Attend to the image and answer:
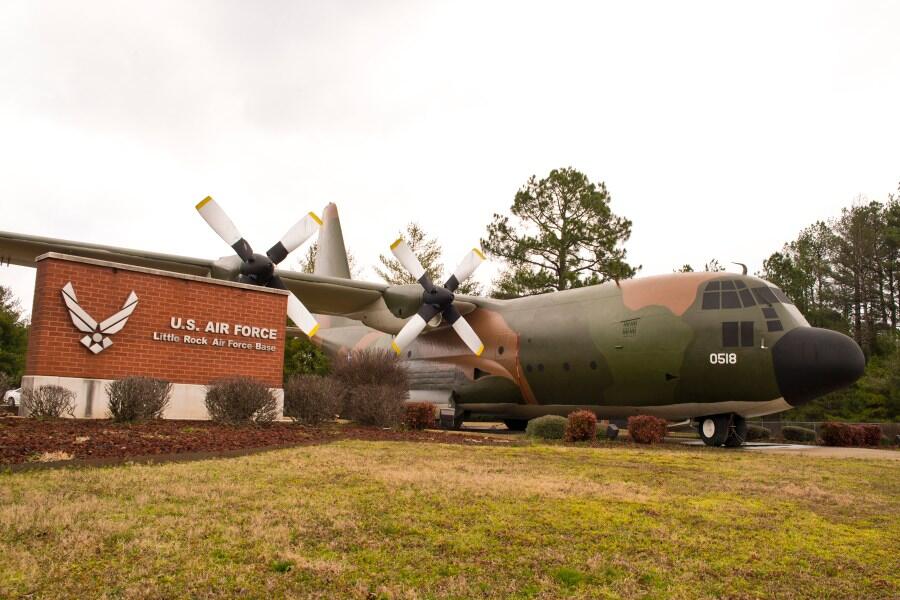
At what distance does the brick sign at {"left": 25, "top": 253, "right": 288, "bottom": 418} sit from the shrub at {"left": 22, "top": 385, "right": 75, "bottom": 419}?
62 cm

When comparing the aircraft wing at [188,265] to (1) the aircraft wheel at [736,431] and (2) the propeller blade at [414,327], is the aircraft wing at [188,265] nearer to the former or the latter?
(2) the propeller blade at [414,327]

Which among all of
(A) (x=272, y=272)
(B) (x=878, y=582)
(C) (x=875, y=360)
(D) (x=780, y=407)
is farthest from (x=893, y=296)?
(B) (x=878, y=582)

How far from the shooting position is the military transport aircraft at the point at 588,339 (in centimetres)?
1469

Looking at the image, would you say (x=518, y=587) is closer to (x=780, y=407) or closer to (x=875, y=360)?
(x=780, y=407)

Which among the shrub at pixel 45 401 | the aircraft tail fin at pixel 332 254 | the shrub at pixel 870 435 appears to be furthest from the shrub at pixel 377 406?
the aircraft tail fin at pixel 332 254

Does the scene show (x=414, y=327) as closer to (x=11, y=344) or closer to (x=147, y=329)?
(x=147, y=329)

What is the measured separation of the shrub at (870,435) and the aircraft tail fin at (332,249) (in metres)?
19.5

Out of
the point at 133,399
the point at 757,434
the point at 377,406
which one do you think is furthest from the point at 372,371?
the point at 757,434

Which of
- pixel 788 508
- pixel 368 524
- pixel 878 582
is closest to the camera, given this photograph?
pixel 878 582

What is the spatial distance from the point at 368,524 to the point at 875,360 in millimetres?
39858

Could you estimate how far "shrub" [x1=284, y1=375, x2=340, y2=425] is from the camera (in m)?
14.2

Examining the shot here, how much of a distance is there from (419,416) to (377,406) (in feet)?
5.07

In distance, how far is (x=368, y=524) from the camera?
4996 mm

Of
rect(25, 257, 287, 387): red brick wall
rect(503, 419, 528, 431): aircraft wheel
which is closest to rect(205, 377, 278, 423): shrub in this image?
rect(25, 257, 287, 387): red brick wall
